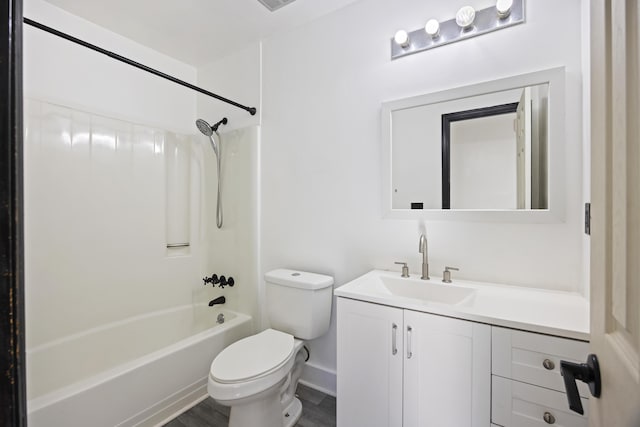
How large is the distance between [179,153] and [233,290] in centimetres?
128

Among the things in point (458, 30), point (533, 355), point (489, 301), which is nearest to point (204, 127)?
point (458, 30)

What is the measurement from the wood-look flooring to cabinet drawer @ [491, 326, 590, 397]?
1087mm

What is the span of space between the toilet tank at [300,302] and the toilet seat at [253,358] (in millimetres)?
88

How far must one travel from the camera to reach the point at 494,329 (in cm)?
102

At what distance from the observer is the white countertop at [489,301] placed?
97 cm

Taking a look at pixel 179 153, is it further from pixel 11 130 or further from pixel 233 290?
pixel 11 130

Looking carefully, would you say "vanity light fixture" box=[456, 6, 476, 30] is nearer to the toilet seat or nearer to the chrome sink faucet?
the chrome sink faucet

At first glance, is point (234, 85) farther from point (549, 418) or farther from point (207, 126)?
point (549, 418)

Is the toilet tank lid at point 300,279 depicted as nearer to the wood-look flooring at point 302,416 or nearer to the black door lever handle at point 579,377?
the wood-look flooring at point 302,416

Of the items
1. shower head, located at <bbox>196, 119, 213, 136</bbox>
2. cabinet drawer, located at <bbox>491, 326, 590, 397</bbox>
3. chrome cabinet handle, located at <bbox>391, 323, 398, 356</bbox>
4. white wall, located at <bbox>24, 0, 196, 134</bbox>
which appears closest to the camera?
cabinet drawer, located at <bbox>491, 326, 590, 397</bbox>

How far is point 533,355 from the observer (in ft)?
3.17

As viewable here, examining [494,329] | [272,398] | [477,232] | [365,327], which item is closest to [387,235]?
[477,232]

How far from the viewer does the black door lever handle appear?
1.79 ft

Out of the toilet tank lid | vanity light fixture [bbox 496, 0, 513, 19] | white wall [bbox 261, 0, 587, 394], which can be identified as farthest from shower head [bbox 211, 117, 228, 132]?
vanity light fixture [bbox 496, 0, 513, 19]
